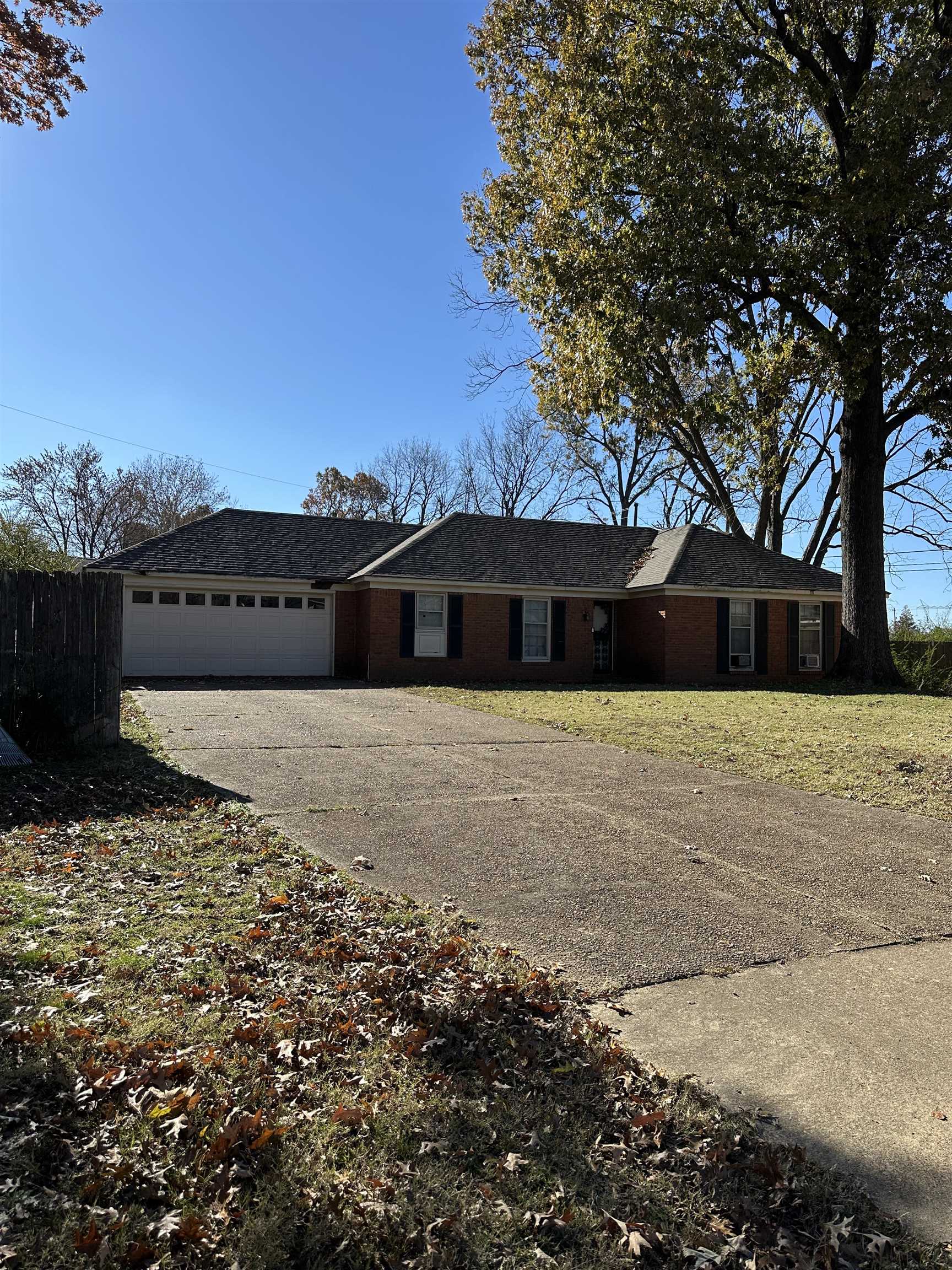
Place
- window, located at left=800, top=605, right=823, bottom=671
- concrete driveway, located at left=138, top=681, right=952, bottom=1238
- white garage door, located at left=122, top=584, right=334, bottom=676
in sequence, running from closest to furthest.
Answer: concrete driveway, located at left=138, top=681, right=952, bottom=1238 → white garage door, located at left=122, top=584, right=334, bottom=676 → window, located at left=800, top=605, right=823, bottom=671

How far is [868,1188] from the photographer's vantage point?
92.8 inches

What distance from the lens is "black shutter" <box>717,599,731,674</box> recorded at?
856 inches

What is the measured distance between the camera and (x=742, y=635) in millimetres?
22094

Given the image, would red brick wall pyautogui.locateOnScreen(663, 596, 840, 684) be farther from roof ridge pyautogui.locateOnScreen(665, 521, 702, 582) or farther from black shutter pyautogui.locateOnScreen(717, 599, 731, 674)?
roof ridge pyautogui.locateOnScreen(665, 521, 702, 582)

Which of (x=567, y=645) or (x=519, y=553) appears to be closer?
(x=567, y=645)

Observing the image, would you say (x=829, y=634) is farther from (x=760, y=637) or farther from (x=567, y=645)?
(x=567, y=645)

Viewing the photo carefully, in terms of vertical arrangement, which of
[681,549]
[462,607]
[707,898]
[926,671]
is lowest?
[707,898]

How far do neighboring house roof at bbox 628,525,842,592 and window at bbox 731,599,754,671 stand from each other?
684mm

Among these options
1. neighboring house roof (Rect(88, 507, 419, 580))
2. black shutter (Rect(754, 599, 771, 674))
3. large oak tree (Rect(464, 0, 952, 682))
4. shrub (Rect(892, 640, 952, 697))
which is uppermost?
large oak tree (Rect(464, 0, 952, 682))

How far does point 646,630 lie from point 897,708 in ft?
26.9

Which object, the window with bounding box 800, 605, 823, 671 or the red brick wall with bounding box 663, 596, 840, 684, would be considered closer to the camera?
the red brick wall with bounding box 663, 596, 840, 684

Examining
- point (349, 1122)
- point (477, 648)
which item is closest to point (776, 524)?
point (477, 648)

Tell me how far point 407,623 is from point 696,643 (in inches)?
308

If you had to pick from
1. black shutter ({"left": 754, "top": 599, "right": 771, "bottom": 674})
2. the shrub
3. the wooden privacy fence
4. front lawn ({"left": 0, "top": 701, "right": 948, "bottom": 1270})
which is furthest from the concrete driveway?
black shutter ({"left": 754, "top": 599, "right": 771, "bottom": 674})
